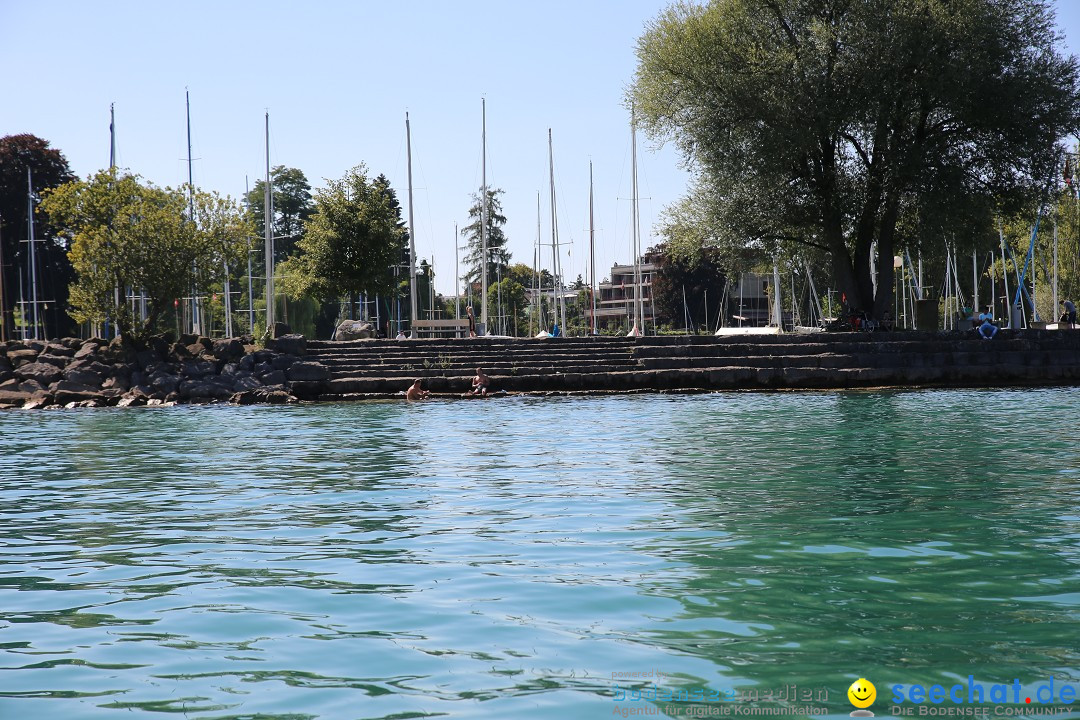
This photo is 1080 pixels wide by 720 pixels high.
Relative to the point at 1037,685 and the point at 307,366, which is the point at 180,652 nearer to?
the point at 1037,685

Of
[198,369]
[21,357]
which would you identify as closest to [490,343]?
[198,369]

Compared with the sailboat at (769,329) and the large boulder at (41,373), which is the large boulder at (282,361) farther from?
the sailboat at (769,329)

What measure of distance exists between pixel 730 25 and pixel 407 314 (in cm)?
5397

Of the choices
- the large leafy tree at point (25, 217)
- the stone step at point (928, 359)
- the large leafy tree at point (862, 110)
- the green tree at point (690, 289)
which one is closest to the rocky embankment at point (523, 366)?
the stone step at point (928, 359)

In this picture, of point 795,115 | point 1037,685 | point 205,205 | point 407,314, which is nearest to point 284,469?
point 1037,685

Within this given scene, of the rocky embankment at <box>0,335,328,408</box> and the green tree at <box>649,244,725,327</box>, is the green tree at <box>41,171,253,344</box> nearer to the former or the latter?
the rocky embankment at <box>0,335,328,408</box>

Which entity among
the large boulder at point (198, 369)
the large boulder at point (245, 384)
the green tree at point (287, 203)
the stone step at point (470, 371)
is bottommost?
the large boulder at point (245, 384)

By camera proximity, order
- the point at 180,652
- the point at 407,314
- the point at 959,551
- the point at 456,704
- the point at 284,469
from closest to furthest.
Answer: the point at 456,704
the point at 180,652
the point at 959,551
the point at 284,469
the point at 407,314

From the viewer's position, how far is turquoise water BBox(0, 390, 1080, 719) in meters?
4.50

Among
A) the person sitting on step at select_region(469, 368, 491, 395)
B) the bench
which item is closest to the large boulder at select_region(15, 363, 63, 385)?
the person sitting on step at select_region(469, 368, 491, 395)

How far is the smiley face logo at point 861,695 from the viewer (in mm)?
4020

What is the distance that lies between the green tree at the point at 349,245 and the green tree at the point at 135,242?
617cm

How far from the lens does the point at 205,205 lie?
35.1 metres

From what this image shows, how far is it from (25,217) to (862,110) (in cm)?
4749
